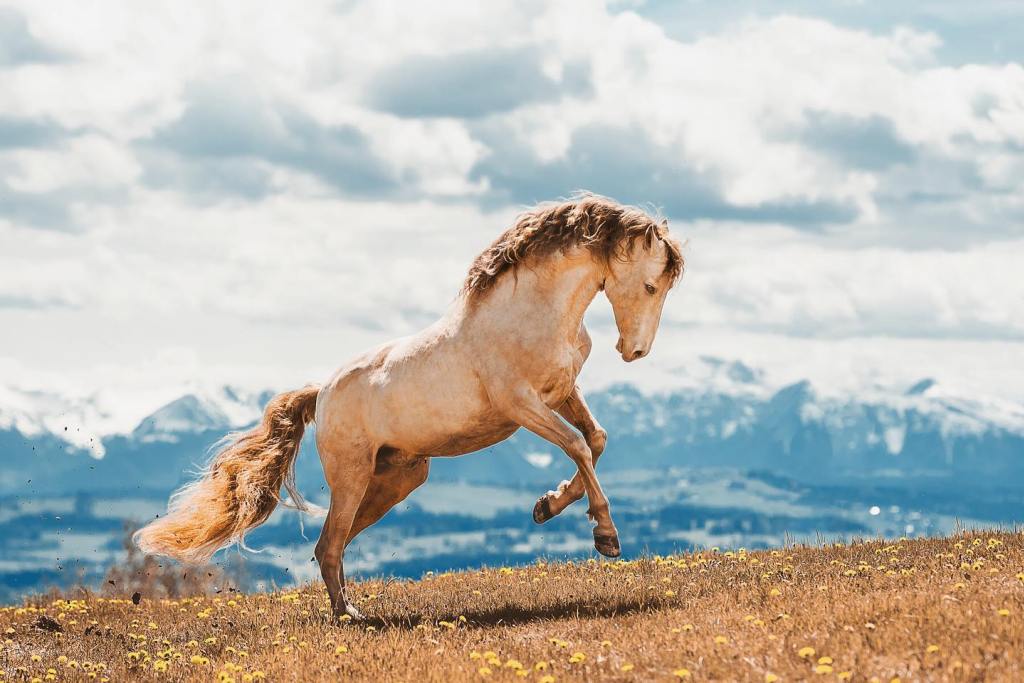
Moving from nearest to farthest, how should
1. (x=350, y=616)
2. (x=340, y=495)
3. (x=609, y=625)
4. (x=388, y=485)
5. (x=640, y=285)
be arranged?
1. (x=609, y=625)
2. (x=640, y=285)
3. (x=350, y=616)
4. (x=340, y=495)
5. (x=388, y=485)

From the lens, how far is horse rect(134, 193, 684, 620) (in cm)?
1192

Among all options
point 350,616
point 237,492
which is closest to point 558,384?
point 350,616

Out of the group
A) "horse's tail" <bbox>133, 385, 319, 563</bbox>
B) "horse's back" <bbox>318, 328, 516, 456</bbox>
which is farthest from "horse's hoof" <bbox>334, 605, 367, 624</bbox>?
"horse's back" <bbox>318, 328, 516, 456</bbox>

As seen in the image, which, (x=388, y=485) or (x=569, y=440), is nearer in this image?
(x=569, y=440)

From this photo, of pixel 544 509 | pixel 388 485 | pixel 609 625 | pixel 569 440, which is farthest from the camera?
pixel 388 485

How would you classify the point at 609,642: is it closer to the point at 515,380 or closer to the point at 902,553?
the point at 515,380

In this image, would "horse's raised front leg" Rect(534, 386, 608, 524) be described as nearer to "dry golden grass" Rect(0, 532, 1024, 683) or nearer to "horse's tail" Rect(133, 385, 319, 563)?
"dry golden grass" Rect(0, 532, 1024, 683)

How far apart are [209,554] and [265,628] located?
1909 mm

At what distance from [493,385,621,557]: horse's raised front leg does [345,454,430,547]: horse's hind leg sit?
2093 millimetres

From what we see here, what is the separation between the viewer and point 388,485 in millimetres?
14086

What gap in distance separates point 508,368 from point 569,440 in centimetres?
88

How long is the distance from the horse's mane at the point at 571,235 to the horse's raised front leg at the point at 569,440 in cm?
122

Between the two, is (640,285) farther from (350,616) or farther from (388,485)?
(350,616)

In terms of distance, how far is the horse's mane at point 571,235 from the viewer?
1195 centimetres
